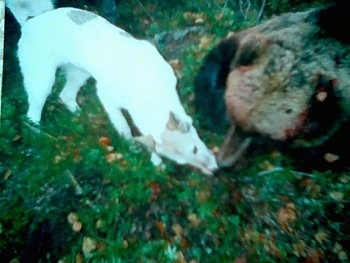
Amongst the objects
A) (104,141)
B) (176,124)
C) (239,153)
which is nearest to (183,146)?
(176,124)

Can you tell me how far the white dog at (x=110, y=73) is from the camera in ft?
5.15

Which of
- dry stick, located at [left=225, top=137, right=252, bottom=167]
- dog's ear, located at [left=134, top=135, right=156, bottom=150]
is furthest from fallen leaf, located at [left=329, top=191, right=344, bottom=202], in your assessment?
dog's ear, located at [left=134, top=135, right=156, bottom=150]

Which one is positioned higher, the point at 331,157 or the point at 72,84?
the point at 72,84

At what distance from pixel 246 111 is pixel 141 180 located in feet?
1.55

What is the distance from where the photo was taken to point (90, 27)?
1.72 metres

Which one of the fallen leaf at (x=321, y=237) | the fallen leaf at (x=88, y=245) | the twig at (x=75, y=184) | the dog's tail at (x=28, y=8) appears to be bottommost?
the fallen leaf at (x=321, y=237)

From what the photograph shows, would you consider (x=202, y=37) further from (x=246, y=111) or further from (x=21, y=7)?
(x=21, y=7)

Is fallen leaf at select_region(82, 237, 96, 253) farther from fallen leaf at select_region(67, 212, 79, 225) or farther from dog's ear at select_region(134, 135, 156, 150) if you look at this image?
dog's ear at select_region(134, 135, 156, 150)

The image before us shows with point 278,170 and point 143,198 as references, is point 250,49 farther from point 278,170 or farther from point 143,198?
point 143,198

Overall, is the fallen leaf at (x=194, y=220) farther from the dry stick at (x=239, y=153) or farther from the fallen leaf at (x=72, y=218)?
the fallen leaf at (x=72, y=218)

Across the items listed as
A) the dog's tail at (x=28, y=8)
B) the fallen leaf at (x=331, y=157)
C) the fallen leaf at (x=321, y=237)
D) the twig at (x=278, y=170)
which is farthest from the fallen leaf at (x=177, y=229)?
the dog's tail at (x=28, y=8)

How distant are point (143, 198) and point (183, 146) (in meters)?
0.25

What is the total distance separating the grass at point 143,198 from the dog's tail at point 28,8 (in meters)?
0.24

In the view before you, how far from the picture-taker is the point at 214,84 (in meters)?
1.57
